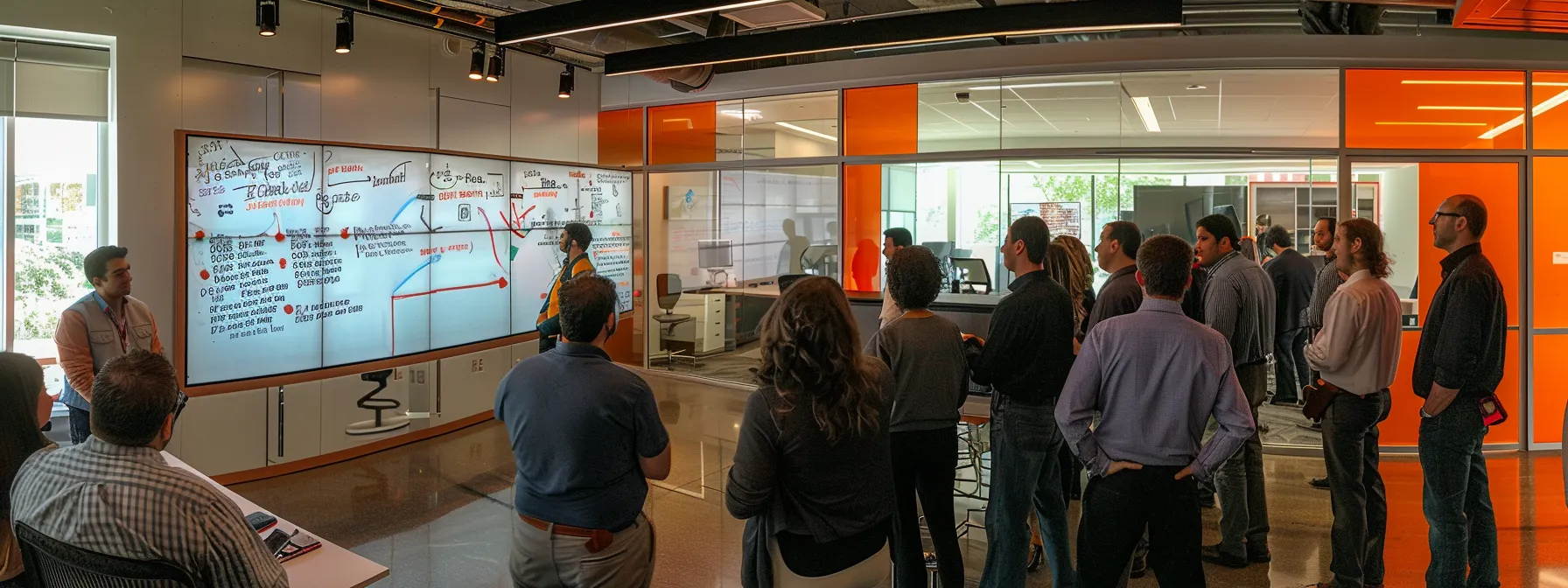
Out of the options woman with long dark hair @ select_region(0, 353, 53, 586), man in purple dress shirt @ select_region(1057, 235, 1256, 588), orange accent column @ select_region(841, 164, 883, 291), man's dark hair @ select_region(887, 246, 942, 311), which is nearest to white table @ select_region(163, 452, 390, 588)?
woman with long dark hair @ select_region(0, 353, 53, 586)

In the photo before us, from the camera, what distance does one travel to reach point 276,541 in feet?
8.06

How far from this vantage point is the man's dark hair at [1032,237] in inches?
139

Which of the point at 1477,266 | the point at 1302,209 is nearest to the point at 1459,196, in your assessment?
the point at 1477,266

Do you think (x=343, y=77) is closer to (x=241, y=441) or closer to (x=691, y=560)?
(x=241, y=441)

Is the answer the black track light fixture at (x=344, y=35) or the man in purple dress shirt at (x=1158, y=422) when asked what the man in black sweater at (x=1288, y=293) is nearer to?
the man in purple dress shirt at (x=1158, y=422)

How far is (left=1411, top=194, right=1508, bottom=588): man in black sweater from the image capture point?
11.2 feet

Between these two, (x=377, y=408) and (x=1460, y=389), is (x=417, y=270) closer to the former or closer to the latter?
(x=377, y=408)

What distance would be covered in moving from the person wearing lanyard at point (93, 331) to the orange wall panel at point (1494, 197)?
8.16 m

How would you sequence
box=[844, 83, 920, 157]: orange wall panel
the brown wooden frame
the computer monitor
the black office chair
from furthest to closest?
the computer monitor < box=[844, 83, 920, 157]: orange wall panel < the brown wooden frame < the black office chair

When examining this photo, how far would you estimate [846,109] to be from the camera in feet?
27.1

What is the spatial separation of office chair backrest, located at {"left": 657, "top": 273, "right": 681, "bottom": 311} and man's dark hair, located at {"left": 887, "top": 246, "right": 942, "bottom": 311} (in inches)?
263

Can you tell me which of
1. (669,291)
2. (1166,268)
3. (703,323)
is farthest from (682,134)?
(1166,268)

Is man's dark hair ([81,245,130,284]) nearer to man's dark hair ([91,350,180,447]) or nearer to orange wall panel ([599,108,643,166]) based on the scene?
man's dark hair ([91,350,180,447])

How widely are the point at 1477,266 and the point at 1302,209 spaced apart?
11.5 ft
